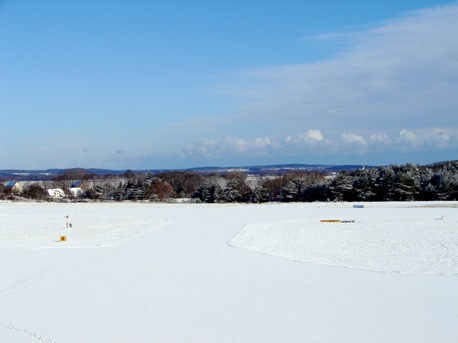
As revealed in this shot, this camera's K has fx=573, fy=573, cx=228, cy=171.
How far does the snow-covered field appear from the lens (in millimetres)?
9656

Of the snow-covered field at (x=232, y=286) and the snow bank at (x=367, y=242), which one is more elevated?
the snow-covered field at (x=232, y=286)

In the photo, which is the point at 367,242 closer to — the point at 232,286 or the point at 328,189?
the point at 232,286

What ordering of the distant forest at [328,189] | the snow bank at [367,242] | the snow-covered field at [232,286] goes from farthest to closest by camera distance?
the distant forest at [328,189]
the snow bank at [367,242]
the snow-covered field at [232,286]

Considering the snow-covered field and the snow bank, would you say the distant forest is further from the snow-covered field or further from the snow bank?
the snow-covered field

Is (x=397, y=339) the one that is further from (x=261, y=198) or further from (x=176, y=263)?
(x=261, y=198)

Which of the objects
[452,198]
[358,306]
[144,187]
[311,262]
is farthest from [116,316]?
[144,187]

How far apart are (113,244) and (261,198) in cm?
3493

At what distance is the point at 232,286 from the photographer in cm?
1305

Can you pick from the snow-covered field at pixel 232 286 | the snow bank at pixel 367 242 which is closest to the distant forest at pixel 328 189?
the snow bank at pixel 367 242

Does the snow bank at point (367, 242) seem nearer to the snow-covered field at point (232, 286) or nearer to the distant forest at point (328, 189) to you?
the snow-covered field at point (232, 286)

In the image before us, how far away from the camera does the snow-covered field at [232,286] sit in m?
9.66

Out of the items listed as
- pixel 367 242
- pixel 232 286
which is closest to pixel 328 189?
pixel 367 242

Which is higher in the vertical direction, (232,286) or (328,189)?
(328,189)

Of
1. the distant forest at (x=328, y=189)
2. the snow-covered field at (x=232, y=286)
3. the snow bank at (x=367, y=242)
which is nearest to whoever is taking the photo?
the snow-covered field at (x=232, y=286)
